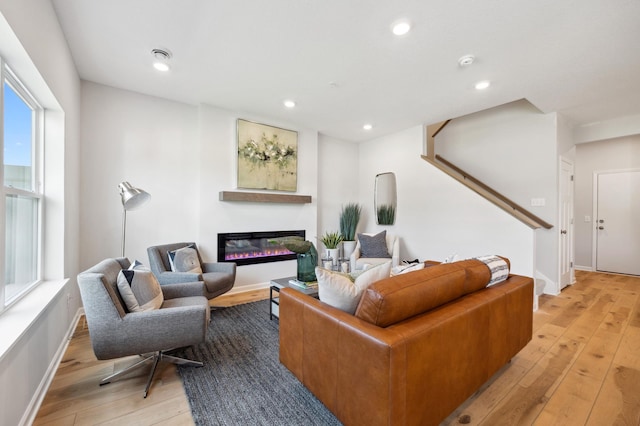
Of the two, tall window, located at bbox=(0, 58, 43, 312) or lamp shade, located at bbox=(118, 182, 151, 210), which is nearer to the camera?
tall window, located at bbox=(0, 58, 43, 312)

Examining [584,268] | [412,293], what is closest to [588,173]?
[584,268]

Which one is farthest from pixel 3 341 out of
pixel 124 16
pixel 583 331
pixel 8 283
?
pixel 583 331

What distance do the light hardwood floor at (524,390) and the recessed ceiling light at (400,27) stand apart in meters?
2.71

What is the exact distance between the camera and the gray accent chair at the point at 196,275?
8.81ft

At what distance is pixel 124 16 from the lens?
2006 mm

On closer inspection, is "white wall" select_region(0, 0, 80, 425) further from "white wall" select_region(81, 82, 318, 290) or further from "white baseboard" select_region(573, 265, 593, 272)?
"white baseboard" select_region(573, 265, 593, 272)

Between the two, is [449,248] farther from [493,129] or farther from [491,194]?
[493,129]

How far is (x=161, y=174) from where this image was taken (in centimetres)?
347

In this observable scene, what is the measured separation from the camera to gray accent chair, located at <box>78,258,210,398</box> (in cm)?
162

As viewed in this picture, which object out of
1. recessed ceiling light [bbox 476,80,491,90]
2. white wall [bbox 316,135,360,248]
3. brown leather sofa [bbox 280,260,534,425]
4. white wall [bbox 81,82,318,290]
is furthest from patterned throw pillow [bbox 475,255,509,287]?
white wall [bbox 316,135,360,248]

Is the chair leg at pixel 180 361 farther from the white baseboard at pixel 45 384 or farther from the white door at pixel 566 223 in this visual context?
the white door at pixel 566 223

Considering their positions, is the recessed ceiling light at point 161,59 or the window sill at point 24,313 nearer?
the window sill at point 24,313

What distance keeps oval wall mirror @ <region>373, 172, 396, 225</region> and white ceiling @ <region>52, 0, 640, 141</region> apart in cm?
155

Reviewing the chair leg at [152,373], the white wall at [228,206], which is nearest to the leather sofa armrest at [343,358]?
the chair leg at [152,373]
